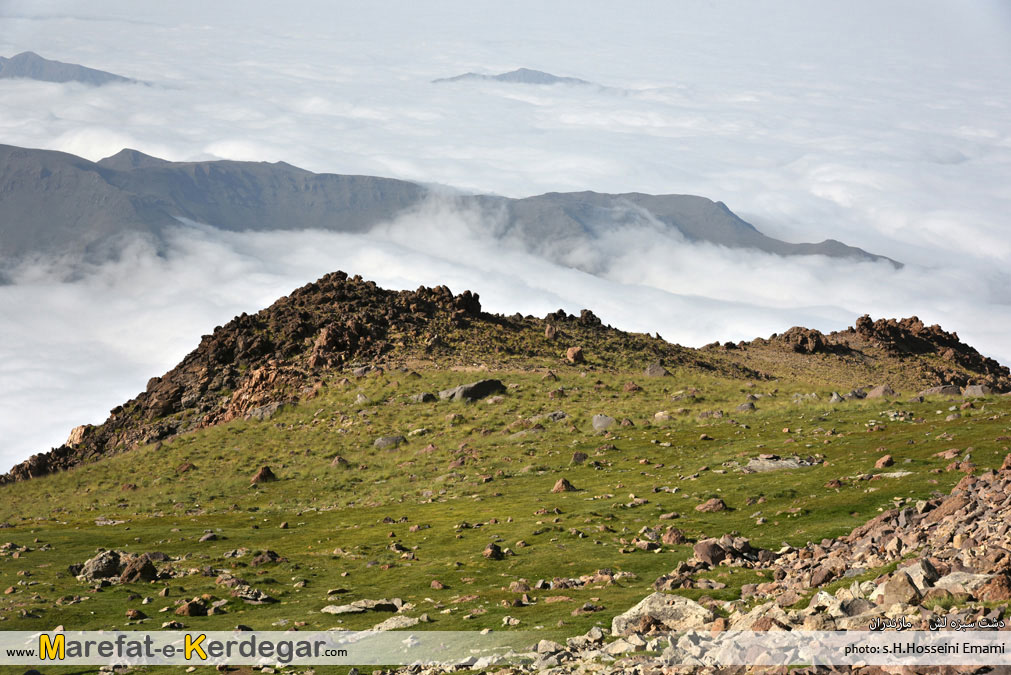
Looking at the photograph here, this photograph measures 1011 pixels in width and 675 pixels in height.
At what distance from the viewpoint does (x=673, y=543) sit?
3612cm

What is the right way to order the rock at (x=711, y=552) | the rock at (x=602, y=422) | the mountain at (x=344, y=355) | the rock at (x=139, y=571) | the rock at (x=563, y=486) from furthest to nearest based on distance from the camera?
the mountain at (x=344, y=355)
the rock at (x=602, y=422)
the rock at (x=563, y=486)
the rock at (x=139, y=571)
the rock at (x=711, y=552)

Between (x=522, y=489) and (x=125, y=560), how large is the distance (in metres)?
24.5

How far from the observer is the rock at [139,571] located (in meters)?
36.5

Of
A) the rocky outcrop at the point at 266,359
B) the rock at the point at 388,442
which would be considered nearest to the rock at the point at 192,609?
the rock at the point at 388,442

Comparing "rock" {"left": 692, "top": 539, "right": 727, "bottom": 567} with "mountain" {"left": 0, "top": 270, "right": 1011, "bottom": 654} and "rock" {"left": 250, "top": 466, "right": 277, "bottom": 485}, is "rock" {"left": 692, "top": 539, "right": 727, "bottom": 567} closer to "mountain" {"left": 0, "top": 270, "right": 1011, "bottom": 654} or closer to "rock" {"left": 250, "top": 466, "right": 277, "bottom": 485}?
"mountain" {"left": 0, "top": 270, "right": 1011, "bottom": 654}

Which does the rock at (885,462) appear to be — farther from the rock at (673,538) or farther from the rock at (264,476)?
the rock at (264,476)

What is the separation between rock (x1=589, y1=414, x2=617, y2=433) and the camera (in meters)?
67.4

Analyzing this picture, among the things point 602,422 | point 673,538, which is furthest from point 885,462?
point 602,422

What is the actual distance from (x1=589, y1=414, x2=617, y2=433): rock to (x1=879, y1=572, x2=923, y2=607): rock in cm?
4563

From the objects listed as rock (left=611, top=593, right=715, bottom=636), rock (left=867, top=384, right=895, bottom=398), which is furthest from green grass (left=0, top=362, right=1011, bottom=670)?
rock (left=867, top=384, right=895, bottom=398)

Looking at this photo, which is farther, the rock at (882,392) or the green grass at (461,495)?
the rock at (882,392)

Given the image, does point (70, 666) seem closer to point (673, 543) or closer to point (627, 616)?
point (627, 616)

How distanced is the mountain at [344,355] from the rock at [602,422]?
20.0m

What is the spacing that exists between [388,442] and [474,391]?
10446 millimetres
